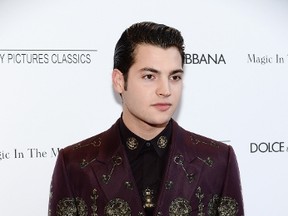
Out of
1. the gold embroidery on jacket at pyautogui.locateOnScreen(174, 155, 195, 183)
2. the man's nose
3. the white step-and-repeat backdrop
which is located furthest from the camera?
the white step-and-repeat backdrop

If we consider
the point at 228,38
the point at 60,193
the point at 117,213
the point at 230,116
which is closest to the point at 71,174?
the point at 60,193

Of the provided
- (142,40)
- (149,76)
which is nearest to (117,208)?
(149,76)

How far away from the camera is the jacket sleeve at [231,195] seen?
1.67 metres

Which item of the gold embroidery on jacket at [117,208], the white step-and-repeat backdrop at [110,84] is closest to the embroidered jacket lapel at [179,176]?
the gold embroidery on jacket at [117,208]

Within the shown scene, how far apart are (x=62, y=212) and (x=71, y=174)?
0.45 ft

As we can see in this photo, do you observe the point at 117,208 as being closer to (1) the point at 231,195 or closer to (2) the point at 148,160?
(2) the point at 148,160

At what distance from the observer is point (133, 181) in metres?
1.60

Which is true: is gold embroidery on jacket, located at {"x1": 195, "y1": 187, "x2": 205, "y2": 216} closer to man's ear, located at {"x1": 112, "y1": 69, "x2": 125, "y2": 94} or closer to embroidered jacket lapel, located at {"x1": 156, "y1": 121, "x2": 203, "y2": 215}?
embroidered jacket lapel, located at {"x1": 156, "y1": 121, "x2": 203, "y2": 215}

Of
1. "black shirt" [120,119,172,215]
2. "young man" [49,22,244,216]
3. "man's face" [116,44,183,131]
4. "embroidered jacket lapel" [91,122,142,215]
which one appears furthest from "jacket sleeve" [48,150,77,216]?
"man's face" [116,44,183,131]

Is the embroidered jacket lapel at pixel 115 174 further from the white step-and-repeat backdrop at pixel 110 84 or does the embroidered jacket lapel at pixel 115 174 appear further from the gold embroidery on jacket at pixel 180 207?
the white step-and-repeat backdrop at pixel 110 84

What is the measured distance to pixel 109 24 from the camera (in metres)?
2.01

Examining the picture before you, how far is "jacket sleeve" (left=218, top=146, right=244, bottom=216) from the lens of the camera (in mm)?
1668

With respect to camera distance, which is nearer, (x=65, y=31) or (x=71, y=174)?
(x=71, y=174)

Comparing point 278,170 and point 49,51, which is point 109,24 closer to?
point 49,51
